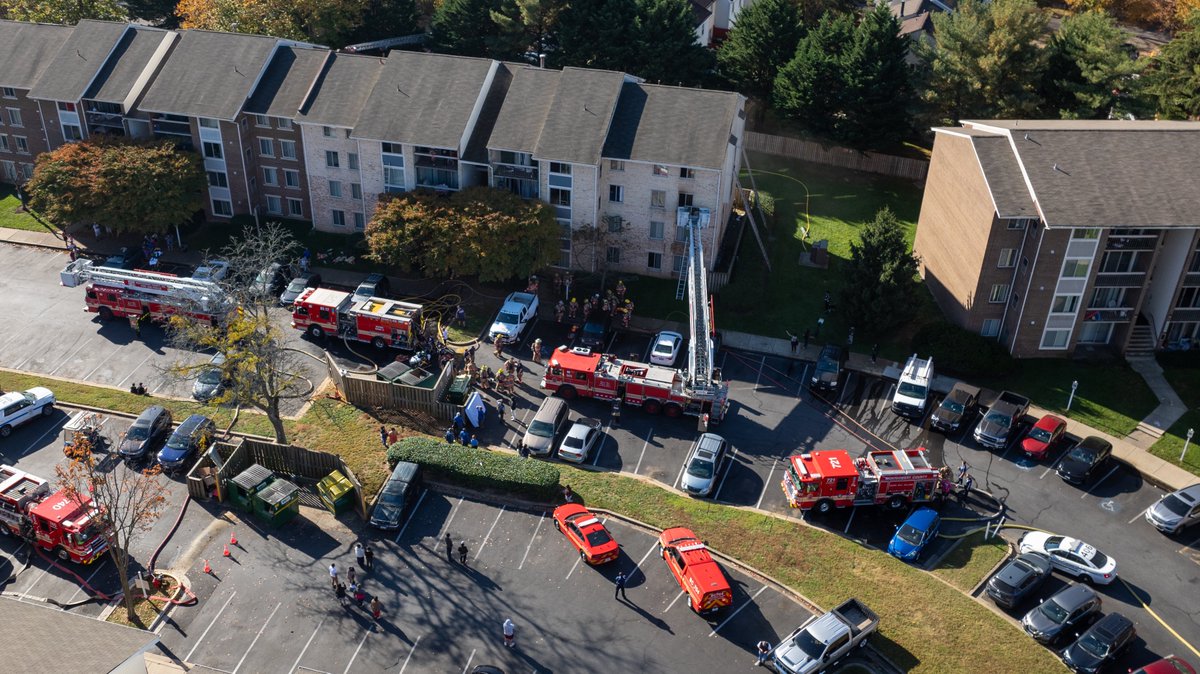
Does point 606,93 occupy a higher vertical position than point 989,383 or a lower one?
higher

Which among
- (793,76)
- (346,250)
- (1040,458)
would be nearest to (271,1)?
(346,250)

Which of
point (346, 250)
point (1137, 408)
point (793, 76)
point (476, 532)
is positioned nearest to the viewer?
point (476, 532)

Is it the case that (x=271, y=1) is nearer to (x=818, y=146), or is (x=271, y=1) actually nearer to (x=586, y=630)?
(x=818, y=146)

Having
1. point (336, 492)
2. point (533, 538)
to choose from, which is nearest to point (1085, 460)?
point (533, 538)

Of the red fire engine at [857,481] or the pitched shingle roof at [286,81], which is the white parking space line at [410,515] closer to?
the red fire engine at [857,481]

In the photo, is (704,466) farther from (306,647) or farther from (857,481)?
(306,647)

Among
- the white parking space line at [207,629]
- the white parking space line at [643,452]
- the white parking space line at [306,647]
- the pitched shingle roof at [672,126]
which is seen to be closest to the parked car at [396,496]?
the white parking space line at [306,647]

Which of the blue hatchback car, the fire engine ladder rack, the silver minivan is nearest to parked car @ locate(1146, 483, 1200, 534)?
the blue hatchback car
